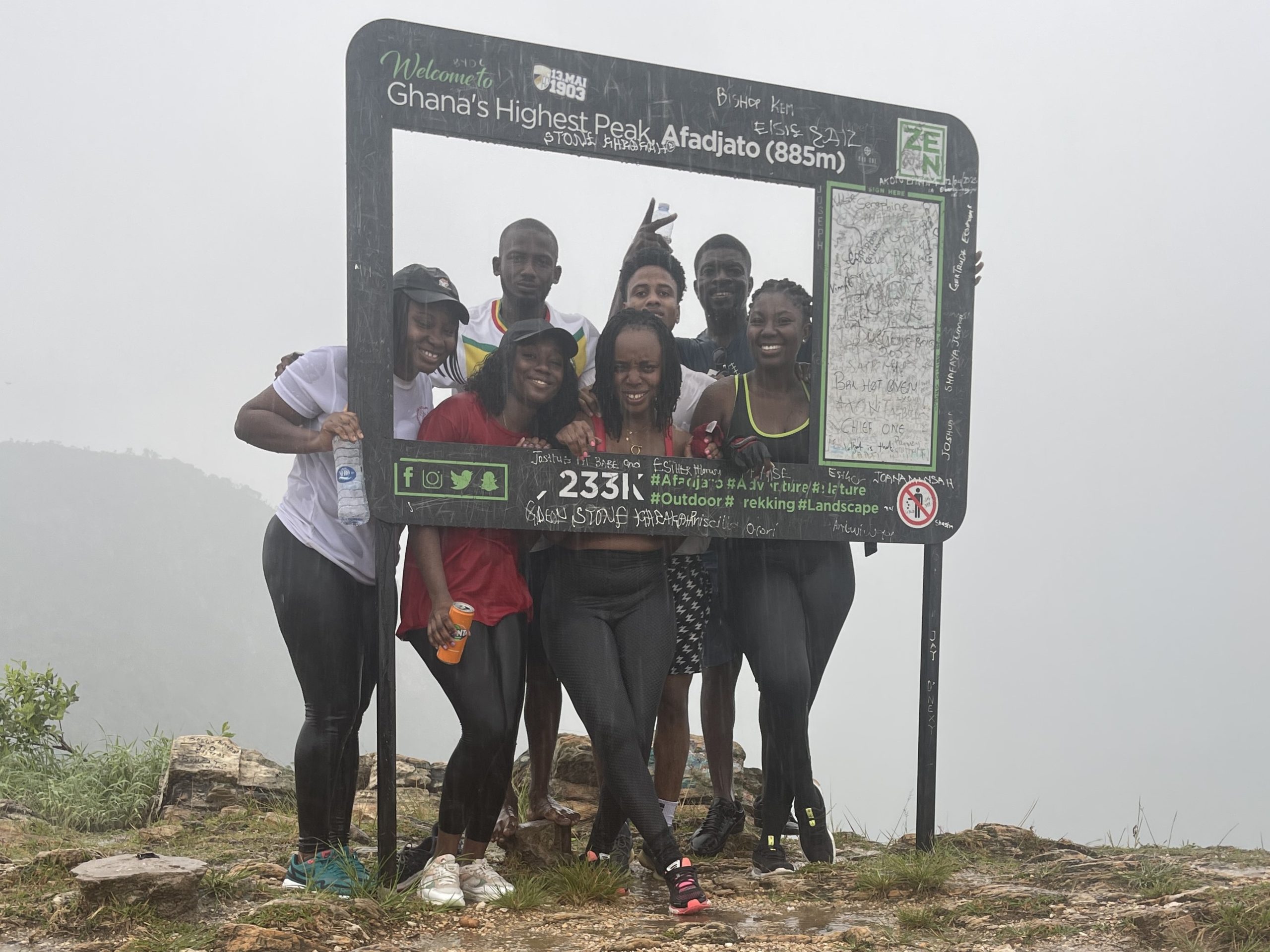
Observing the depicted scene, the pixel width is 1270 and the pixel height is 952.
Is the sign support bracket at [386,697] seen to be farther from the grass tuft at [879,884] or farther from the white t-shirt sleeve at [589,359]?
the grass tuft at [879,884]

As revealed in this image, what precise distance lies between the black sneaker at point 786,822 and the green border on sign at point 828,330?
5.96ft

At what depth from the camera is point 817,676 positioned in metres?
5.64

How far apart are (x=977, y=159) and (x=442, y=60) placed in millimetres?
2928

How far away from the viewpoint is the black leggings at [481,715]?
4.59 metres

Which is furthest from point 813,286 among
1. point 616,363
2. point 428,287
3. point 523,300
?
point 428,287

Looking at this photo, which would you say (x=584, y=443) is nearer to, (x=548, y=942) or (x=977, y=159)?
(x=548, y=942)

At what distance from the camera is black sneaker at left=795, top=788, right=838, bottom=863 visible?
555 centimetres

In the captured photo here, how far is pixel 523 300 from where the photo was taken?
518cm

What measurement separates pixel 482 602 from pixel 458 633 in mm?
188

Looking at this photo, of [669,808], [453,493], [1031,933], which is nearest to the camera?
[1031,933]

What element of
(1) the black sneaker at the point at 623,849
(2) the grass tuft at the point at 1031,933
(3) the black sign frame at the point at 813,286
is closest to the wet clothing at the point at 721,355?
(3) the black sign frame at the point at 813,286

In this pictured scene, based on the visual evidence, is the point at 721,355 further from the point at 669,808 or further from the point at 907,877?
the point at 907,877

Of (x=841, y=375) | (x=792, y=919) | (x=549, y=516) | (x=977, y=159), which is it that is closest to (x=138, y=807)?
(x=549, y=516)

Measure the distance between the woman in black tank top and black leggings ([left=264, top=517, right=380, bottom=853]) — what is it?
1.85m
